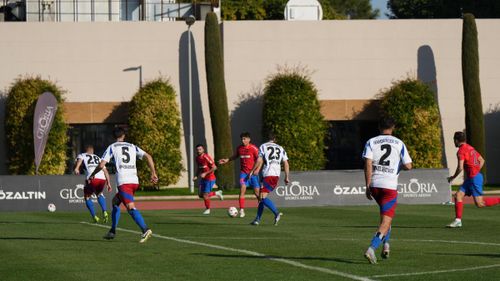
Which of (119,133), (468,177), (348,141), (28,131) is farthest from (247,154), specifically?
(348,141)

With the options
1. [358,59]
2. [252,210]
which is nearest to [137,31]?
[358,59]

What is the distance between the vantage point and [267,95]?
47.7 meters

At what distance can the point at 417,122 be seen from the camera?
47656 millimetres

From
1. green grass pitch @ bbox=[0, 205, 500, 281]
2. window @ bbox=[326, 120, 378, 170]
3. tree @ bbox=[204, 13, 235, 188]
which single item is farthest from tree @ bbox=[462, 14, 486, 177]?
green grass pitch @ bbox=[0, 205, 500, 281]

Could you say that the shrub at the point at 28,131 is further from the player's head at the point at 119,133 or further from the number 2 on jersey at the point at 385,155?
the number 2 on jersey at the point at 385,155

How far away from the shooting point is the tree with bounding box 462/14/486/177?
1901 inches

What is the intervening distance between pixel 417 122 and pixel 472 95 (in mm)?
2822

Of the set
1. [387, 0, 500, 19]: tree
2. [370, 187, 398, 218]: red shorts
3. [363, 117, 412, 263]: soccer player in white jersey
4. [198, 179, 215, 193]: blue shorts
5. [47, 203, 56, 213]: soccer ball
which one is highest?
[387, 0, 500, 19]: tree

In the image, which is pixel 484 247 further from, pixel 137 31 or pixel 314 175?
pixel 137 31

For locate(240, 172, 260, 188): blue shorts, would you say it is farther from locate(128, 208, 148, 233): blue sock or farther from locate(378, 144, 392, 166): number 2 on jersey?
locate(378, 144, 392, 166): number 2 on jersey

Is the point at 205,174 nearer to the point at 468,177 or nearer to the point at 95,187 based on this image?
the point at 95,187

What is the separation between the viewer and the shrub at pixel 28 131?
46875mm

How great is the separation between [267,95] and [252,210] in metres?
15.8

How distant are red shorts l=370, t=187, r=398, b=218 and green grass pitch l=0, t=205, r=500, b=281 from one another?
671 mm
